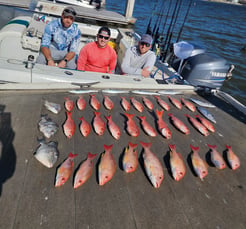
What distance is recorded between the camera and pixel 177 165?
2.33 m

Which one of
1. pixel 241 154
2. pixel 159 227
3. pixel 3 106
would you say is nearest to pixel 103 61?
pixel 3 106

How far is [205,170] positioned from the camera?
236cm

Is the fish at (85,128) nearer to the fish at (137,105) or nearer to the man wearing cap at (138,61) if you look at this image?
the fish at (137,105)

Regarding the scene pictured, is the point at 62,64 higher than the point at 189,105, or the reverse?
the point at 189,105

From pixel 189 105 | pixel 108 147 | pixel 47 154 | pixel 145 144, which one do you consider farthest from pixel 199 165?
pixel 47 154

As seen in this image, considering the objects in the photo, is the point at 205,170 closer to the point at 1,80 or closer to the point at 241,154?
the point at 241,154

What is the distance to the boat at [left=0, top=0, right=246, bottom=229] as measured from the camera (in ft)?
5.84

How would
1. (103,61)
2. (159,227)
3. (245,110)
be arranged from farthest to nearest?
(103,61) < (245,110) < (159,227)

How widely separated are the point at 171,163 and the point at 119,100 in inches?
64.4

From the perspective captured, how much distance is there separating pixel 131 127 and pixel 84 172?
41.1 inches

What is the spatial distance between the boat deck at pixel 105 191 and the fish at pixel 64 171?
5 cm

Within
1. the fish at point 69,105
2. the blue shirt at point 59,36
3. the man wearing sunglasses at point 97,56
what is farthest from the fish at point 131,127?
the blue shirt at point 59,36

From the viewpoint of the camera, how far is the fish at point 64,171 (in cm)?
196

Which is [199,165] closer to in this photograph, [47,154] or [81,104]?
[47,154]
